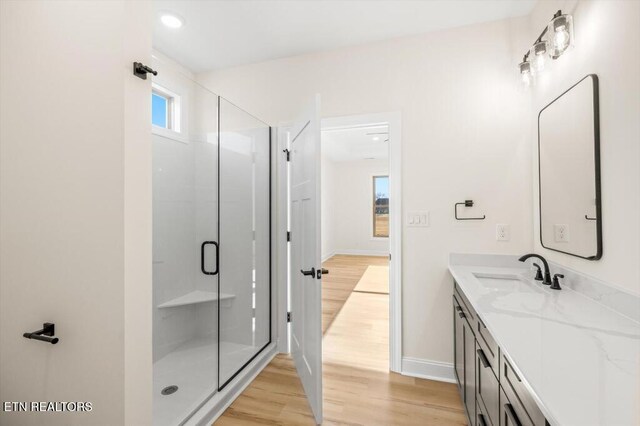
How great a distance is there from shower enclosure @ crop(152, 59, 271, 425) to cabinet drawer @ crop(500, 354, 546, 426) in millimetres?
1948

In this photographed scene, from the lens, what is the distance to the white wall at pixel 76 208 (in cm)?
112

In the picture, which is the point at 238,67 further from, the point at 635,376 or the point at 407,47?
the point at 635,376

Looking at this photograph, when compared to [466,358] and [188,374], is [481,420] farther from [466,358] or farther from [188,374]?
[188,374]

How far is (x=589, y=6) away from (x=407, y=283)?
6.51 ft

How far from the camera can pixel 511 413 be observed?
940 mm

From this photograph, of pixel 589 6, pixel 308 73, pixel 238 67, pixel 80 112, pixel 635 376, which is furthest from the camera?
pixel 238 67

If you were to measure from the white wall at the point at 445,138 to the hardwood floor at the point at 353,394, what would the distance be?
1.03 feet

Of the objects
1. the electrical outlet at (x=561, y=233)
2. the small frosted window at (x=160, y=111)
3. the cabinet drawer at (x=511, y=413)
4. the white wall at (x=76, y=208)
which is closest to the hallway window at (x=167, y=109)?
the small frosted window at (x=160, y=111)

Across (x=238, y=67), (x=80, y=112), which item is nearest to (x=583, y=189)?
(x=80, y=112)

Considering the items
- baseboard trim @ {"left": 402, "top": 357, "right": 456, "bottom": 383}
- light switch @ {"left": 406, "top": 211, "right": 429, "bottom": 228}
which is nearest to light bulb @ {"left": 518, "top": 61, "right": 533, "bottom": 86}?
light switch @ {"left": 406, "top": 211, "right": 429, "bottom": 228}

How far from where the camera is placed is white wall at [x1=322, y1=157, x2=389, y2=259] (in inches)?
314

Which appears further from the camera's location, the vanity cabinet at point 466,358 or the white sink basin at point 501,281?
the white sink basin at point 501,281

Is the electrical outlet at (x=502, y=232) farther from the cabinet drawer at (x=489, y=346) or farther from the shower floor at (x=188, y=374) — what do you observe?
the shower floor at (x=188, y=374)

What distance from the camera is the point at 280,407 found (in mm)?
1945
